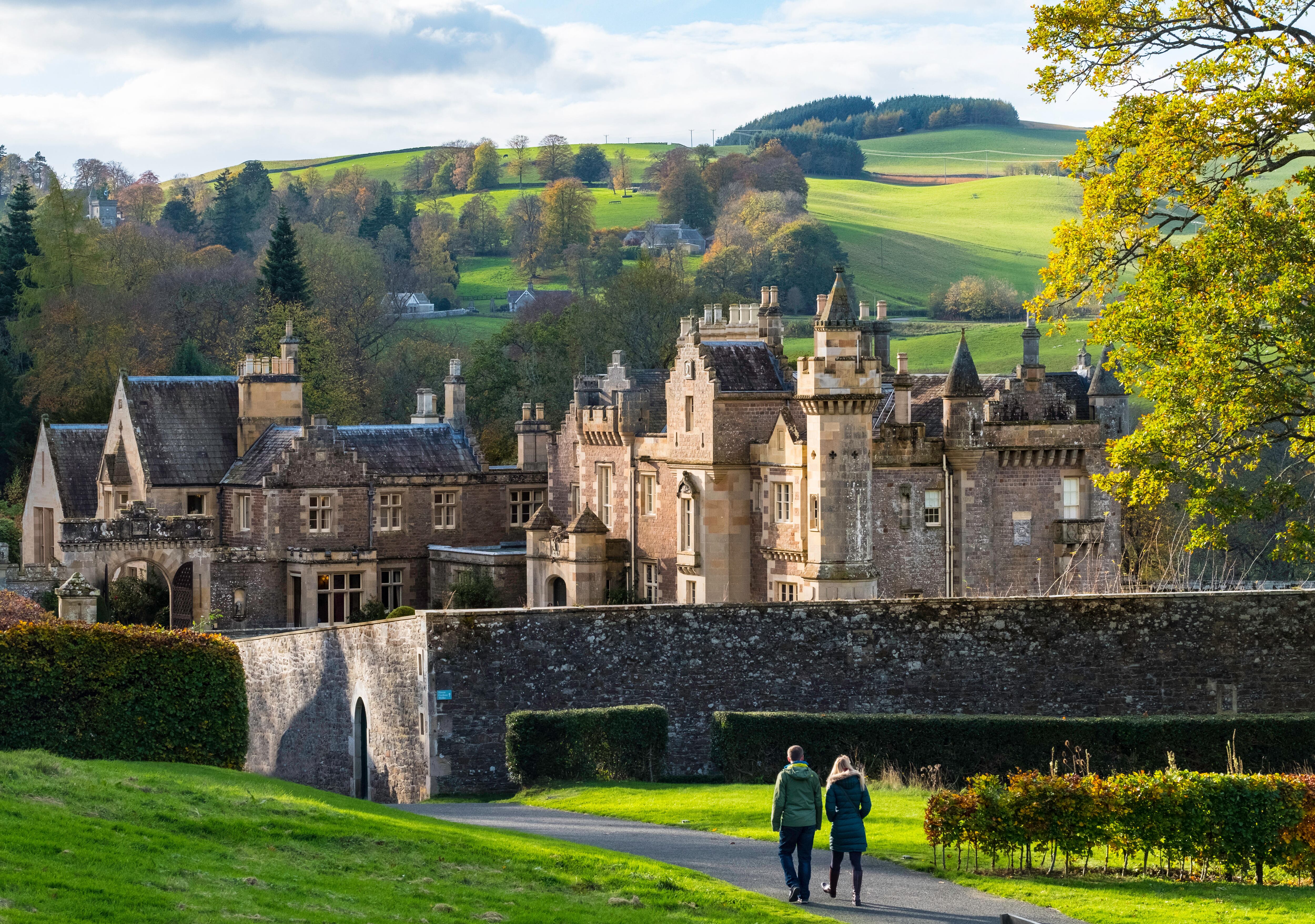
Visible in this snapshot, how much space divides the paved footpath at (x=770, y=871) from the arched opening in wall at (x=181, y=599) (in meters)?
32.8

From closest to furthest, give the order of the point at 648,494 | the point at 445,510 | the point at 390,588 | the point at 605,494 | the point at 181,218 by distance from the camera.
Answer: the point at 648,494
the point at 605,494
the point at 390,588
the point at 445,510
the point at 181,218

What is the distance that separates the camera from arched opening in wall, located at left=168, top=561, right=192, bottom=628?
57.2 m

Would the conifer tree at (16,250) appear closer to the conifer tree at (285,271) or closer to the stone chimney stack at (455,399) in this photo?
the conifer tree at (285,271)

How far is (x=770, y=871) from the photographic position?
20500mm

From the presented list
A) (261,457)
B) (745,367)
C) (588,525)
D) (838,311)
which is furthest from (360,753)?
(261,457)

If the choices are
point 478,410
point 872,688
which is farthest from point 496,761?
point 478,410

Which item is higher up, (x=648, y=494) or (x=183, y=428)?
(x=183, y=428)

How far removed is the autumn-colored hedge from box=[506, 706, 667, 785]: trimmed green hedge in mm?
9664

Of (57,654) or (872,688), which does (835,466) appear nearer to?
(872,688)

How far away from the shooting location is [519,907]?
17.2 meters

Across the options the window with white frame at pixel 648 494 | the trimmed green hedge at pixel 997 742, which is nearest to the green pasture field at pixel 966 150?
the window with white frame at pixel 648 494

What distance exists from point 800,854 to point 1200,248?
515 inches

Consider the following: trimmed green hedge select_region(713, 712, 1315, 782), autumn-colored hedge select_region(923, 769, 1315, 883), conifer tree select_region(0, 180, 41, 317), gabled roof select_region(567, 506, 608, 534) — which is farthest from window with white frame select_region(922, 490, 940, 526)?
conifer tree select_region(0, 180, 41, 317)

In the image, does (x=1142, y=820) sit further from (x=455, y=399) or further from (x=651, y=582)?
(x=455, y=399)
